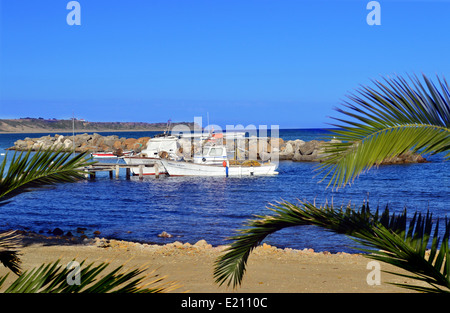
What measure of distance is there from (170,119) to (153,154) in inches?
249

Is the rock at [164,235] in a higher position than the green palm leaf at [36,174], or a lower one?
lower

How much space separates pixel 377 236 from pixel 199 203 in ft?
81.1

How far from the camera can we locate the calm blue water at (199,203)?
18.3 meters

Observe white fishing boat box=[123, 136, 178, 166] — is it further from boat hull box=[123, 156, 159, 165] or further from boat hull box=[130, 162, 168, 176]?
boat hull box=[130, 162, 168, 176]

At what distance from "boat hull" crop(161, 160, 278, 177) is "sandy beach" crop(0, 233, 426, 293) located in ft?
91.1

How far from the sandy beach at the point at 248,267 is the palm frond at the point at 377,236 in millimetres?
3380

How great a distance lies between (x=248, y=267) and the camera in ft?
37.3

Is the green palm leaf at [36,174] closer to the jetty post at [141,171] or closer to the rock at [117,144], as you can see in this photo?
the jetty post at [141,171]

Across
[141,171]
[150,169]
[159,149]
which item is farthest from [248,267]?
[159,149]

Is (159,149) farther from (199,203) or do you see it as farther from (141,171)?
(199,203)

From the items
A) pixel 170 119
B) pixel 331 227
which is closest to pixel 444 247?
pixel 331 227

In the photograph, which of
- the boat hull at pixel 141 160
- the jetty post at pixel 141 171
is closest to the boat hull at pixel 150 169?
the jetty post at pixel 141 171

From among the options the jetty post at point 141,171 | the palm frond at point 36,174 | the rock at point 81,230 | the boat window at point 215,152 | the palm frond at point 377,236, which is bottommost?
the rock at point 81,230

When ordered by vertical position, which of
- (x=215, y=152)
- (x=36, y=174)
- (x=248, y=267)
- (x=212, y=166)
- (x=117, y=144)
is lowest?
(x=248, y=267)
